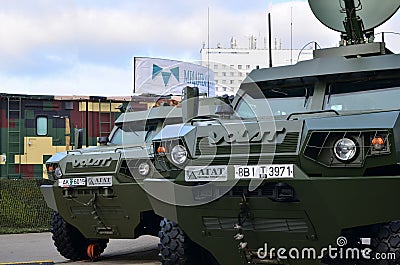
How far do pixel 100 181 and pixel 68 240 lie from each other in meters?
1.37

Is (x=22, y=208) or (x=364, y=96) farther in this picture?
(x=22, y=208)

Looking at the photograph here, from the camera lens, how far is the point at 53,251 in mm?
9680

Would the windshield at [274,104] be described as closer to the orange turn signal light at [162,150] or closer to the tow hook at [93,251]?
the orange turn signal light at [162,150]

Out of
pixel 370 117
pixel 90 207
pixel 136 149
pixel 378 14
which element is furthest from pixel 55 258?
pixel 370 117

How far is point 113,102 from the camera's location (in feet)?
59.4

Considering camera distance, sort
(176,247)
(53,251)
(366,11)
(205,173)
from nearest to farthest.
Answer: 1. (205,173)
2. (176,247)
3. (366,11)
4. (53,251)

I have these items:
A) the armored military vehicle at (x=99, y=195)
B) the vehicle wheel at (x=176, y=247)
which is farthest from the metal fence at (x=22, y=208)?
the vehicle wheel at (x=176, y=247)

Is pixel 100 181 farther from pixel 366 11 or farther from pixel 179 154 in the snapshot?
pixel 366 11

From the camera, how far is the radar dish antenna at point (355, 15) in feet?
21.3

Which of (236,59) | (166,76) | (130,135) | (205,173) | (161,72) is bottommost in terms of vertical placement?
(205,173)

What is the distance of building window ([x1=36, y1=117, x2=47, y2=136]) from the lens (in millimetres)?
17734

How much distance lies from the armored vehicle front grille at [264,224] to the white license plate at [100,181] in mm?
2845

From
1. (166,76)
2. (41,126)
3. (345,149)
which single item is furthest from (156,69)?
(345,149)

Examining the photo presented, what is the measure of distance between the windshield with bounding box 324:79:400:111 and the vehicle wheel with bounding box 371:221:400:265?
3.88 feet
